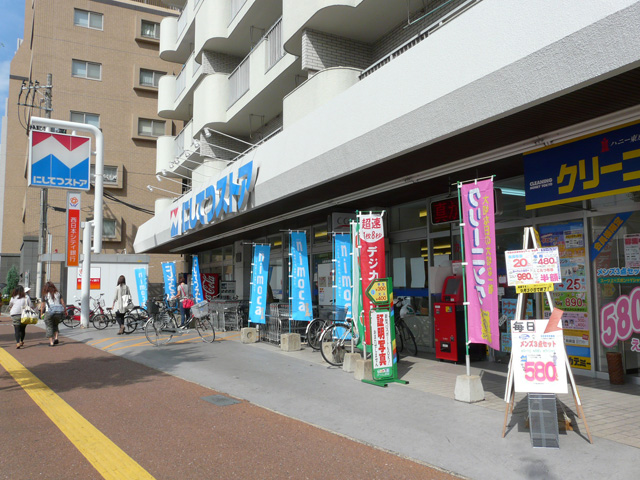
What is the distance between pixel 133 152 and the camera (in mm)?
38219

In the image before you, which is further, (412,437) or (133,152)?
(133,152)

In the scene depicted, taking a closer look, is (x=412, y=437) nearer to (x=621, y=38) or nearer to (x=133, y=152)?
(x=621, y=38)

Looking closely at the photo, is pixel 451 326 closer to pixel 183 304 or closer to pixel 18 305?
pixel 183 304

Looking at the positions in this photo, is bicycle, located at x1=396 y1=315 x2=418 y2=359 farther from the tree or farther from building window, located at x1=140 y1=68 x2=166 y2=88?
the tree

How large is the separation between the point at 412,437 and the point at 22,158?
176 ft

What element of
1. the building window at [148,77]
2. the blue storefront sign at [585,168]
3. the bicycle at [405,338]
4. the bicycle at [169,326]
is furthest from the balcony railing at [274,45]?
the building window at [148,77]

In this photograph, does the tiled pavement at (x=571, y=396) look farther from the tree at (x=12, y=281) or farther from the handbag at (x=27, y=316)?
the tree at (x=12, y=281)

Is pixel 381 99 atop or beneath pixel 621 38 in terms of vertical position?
atop

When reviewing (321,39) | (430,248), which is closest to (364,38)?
(321,39)

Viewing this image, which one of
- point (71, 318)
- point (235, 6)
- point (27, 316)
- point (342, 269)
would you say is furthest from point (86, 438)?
point (71, 318)

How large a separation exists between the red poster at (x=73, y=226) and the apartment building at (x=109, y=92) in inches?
602

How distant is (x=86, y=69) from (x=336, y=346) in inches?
1403

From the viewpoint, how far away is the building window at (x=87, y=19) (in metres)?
37.7

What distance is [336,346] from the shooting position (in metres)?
10.2
